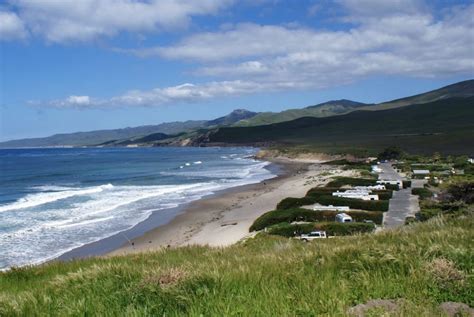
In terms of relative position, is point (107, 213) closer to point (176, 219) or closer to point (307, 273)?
point (176, 219)

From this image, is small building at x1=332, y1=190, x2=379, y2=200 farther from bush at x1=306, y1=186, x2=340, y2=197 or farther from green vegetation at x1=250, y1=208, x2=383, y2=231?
green vegetation at x1=250, y1=208, x2=383, y2=231

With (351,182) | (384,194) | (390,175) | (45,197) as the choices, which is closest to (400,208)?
(384,194)

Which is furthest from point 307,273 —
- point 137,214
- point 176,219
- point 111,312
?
point 137,214

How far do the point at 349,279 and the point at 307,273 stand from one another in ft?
1.83

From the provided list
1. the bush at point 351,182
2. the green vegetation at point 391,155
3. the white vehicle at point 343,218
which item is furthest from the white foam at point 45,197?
the green vegetation at point 391,155

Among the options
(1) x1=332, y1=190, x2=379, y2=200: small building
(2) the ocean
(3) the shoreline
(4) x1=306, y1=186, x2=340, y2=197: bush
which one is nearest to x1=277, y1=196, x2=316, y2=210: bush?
(1) x1=332, y1=190, x2=379, y2=200: small building

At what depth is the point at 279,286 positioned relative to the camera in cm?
566

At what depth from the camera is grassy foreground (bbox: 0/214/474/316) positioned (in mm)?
4977

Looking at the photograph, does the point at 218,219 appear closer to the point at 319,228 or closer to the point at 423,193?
the point at 319,228

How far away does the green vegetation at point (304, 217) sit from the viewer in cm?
3728

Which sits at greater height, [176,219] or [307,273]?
[307,273]

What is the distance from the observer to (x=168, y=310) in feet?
16.8

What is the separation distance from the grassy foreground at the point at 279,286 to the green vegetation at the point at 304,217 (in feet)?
99.7

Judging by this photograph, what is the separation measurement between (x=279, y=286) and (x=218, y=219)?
3956 cm
